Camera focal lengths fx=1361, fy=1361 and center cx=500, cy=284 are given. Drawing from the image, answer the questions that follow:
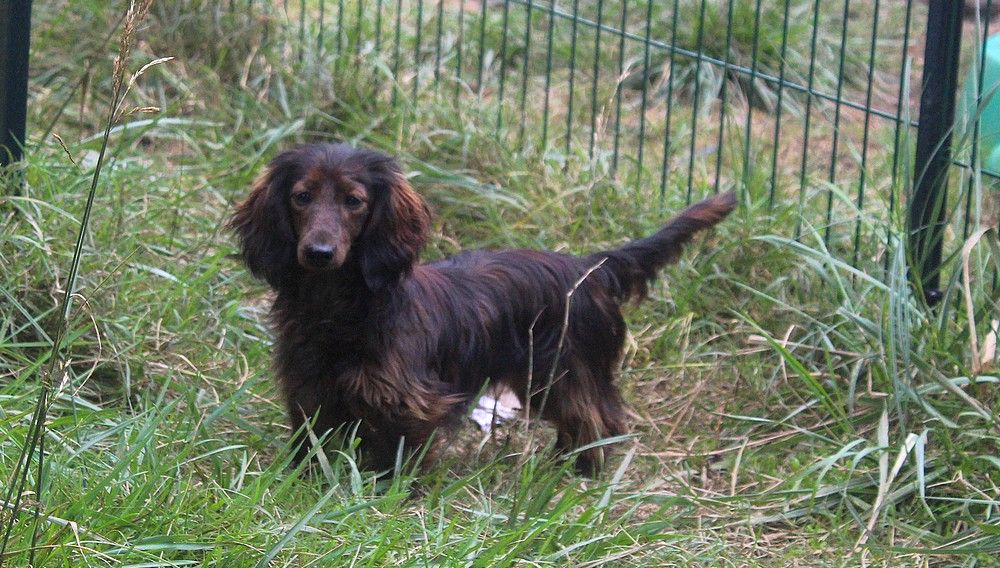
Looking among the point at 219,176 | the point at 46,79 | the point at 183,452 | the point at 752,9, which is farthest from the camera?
the point at 752,9

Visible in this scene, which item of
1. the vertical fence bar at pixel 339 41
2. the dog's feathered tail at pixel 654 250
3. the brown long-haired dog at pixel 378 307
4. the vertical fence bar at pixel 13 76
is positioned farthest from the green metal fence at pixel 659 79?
the vertical fence bar at pixel 13 76

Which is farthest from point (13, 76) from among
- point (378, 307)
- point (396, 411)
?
point (396, 411)

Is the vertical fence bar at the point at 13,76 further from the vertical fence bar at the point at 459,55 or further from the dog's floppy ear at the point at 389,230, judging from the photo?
the vertical fence bar at the point at 459,55

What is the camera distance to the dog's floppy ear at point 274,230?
346 centimetres

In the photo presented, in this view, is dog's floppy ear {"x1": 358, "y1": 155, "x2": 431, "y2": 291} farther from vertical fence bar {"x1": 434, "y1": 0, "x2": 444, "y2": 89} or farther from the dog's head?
vertical fence bar {"x1": 434, "y1": 0, "x2": 444, "y2": 89}

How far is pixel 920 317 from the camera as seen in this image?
3.65m

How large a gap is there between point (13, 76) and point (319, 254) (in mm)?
1489

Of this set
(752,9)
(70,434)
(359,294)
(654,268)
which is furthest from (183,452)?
(752,9)

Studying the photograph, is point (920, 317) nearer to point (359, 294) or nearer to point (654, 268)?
point (654, 268)

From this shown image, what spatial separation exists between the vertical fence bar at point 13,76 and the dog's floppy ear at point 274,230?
106cm

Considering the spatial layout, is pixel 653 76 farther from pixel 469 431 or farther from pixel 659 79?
pixel 469 431

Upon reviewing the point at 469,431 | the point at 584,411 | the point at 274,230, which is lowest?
the point at 469,431

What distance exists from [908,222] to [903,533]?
0.90 metres

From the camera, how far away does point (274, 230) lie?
346cm
